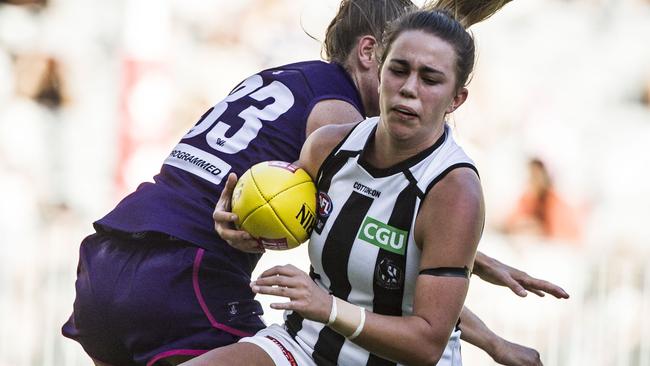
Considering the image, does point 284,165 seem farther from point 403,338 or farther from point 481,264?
point 481,264

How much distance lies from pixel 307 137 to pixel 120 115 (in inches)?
164

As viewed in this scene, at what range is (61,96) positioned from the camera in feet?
25.5

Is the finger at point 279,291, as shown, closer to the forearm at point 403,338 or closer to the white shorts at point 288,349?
the forearm at point 403,338

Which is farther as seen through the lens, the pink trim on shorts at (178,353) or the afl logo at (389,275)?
the pink trim on shorts at (178,353)

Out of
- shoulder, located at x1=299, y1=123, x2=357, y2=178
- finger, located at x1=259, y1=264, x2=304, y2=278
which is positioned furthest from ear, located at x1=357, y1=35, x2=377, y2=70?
finger, located at x1=259, y1=264, x2=304, y2=278

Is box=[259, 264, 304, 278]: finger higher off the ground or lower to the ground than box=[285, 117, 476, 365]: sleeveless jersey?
lower

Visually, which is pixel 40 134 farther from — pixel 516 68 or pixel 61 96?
pixel 516 68

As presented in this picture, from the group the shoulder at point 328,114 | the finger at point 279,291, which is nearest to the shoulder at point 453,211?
the finger at point 279,291

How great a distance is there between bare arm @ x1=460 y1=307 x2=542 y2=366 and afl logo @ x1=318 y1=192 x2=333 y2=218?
77 cm

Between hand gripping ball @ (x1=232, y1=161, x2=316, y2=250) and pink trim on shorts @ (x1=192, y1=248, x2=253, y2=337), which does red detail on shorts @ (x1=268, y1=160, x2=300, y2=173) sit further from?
pink trim on shorts @ (x1=192, y1=248, x2=253, y2=337)

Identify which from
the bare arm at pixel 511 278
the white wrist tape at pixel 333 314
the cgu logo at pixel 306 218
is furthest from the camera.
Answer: the bare arm at pixel 511 278

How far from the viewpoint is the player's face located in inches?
127

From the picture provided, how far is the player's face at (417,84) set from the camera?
3238 mm

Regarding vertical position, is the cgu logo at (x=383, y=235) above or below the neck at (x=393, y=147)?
below
